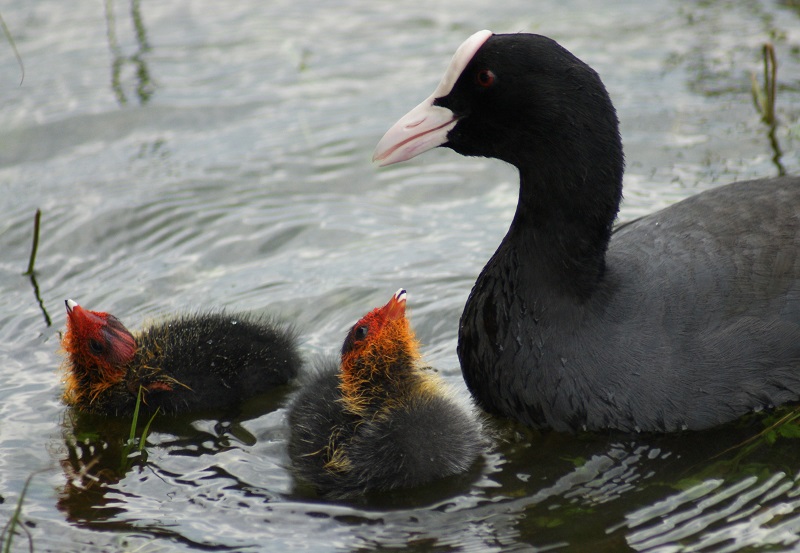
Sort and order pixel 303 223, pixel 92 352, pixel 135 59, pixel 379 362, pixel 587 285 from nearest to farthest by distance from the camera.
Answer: pixel 379 362, pixel 587 285, pixel 92 352, pixel 303 223, pixel 135 59

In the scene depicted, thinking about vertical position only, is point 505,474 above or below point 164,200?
below

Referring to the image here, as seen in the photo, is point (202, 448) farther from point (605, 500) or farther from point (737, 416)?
point (737, 416)

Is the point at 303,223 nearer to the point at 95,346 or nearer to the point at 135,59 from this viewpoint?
the point at 95,346

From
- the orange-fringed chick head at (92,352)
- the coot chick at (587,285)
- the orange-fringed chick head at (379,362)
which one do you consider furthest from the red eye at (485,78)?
the orange-fringed chick head at (92,352)

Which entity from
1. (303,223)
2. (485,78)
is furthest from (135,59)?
(485,78)

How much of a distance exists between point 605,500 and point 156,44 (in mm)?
5538

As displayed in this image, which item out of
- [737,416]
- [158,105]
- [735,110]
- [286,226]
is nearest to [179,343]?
[286,226]

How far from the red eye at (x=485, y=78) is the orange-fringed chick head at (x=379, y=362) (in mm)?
816

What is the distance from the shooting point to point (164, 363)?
4.45 metres

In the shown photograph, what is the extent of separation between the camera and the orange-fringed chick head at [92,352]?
14.3 ft

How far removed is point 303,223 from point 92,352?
184cm

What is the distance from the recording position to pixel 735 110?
691 cm

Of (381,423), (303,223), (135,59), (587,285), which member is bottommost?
(381,423)

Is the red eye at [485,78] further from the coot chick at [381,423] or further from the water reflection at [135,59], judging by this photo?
the water reflection at [135,59]
